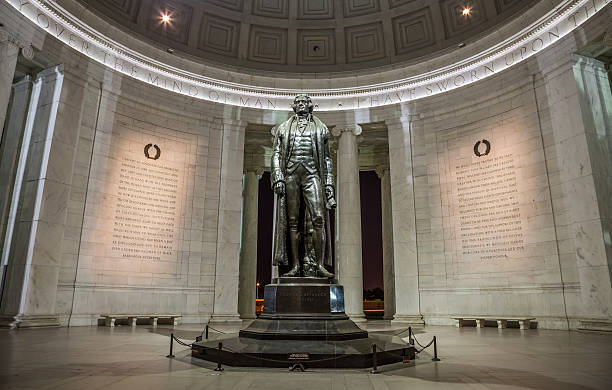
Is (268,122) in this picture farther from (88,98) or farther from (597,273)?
(597,273)

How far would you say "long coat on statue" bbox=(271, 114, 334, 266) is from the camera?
9.50 meters

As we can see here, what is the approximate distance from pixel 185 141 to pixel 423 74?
1123cm

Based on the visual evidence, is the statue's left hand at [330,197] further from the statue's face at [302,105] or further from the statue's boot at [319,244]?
the statue's face at [302,105]

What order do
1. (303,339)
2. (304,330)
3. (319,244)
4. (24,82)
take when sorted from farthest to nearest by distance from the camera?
(24,82)
(319,244)
(304,330)
(303,339)

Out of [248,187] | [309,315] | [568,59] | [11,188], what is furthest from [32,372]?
[248,187]

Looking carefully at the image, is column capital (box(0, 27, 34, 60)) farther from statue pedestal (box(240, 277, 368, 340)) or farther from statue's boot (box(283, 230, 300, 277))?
statue pedestal (box(240, 277, 368, 340))

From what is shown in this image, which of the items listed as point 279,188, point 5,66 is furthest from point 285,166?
point 5,66

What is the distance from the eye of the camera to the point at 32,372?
5.86m

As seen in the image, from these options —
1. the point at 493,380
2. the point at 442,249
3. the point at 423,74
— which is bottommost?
the point at 493,380

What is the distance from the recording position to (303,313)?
8.49 m

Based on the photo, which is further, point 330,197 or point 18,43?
point 18,43

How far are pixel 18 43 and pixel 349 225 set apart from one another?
14.0 meters

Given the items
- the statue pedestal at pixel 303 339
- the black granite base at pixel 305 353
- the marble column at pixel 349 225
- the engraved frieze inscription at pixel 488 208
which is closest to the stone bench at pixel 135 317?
the marble column at pixel 349 225

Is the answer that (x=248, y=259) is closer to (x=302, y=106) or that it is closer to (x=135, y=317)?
(x=135, y=317)
